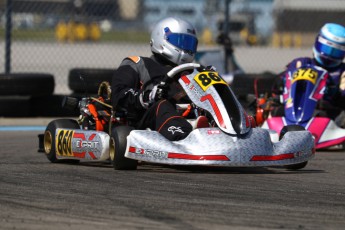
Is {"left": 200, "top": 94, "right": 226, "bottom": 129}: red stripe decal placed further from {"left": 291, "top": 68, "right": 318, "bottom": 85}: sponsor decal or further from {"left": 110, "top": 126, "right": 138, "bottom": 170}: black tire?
{"left": 291, "top": 68, "right": 318, "bottom": 85}: sponsor decal

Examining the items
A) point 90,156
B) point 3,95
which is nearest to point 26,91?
point 3,95

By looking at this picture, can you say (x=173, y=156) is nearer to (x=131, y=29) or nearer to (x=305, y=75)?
(x=305, y=75)

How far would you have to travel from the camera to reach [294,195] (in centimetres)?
559

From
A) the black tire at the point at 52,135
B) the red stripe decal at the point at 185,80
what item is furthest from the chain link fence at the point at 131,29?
the red stripe decal at the point at 185,80

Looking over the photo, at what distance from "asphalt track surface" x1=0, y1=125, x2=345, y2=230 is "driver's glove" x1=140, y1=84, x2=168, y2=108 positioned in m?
0.47

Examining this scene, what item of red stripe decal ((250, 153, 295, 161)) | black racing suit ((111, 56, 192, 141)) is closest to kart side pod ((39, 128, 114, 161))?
black racing suit ((111, 56, 192, 141))

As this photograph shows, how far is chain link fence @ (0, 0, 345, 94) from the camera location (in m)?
17.9

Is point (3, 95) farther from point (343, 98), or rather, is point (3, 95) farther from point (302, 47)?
point (302, 47)

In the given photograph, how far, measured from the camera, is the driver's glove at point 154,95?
696 cm

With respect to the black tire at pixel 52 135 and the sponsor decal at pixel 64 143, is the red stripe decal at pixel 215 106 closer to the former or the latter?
the sponsor decal at pixel 64 143

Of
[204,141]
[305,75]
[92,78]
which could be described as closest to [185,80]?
[204,141]

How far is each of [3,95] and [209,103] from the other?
5387 mm

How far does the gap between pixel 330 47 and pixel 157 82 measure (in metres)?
2.88

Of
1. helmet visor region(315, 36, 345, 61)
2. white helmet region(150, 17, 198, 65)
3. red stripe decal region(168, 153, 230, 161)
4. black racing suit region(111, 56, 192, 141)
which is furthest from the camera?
helmet visor region(315, 36, 345, 61)
